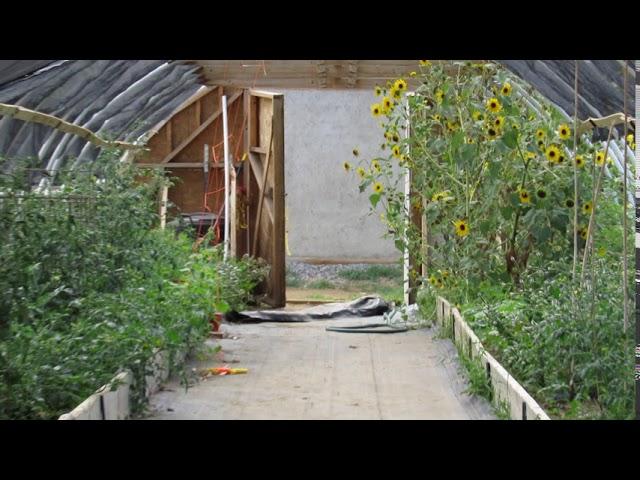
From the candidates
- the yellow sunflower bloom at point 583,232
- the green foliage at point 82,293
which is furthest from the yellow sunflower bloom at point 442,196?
the green foliage at point 82,293

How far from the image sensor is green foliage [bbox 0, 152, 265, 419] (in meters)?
5.07

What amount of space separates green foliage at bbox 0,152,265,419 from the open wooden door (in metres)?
4.08

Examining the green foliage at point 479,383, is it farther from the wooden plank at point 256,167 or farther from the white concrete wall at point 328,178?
the white concrete wall at point 328,178

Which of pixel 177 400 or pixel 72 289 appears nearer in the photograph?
pixel 72 289

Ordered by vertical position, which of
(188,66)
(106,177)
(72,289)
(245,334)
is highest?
(188,66)

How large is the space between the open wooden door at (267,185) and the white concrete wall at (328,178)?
2888 millimetres

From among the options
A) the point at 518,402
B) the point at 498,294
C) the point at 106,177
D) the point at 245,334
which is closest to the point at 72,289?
the point at 106,177

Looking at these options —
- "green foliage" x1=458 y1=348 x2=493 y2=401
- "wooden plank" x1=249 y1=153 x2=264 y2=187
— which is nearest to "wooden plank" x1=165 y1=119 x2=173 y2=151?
"wooden plank" x1=249 y1=153 x2=264 y2=187

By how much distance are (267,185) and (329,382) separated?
5828mm

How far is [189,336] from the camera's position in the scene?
25.2ft

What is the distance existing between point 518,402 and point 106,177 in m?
3.24

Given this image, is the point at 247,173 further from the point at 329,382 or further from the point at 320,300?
the point at 329,382

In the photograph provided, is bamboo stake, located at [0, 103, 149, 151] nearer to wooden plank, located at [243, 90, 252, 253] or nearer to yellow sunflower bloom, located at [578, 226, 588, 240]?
yellow sunflower bloom, located at [578, 226, 588, 240]
